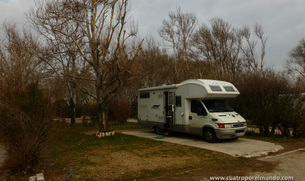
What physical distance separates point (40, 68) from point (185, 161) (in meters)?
15.4

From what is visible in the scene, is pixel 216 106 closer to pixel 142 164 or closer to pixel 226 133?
pixel 226 133

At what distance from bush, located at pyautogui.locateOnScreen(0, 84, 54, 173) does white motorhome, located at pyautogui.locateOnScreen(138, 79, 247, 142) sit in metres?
6.89

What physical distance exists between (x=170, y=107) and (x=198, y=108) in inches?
71.5

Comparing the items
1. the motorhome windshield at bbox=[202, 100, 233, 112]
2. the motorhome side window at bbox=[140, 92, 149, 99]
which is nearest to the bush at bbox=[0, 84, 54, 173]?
the motorhome windshield at bbox=[202, 100, 233, 112]

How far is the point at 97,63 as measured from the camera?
12.2m

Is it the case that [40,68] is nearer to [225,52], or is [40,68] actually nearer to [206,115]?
[206,115]

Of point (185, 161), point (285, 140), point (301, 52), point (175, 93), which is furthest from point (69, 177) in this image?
point (301, 52)

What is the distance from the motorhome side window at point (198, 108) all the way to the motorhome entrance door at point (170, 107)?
1157 mm

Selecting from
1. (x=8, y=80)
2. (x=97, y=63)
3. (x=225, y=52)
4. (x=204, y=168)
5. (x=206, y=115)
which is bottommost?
(x=204, y=168)

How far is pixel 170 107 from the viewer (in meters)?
12.5

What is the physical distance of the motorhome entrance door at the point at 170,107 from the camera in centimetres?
1228

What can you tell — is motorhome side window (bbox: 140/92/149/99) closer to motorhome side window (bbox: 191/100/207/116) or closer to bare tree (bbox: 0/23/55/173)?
motorhome side window (bbox: 191/100/207/116)

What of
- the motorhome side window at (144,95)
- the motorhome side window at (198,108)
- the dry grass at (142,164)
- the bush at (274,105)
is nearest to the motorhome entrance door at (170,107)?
the motorhome side window at (198,108)

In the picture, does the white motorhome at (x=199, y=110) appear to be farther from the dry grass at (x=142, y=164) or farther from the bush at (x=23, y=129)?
the bush at (x=23, y=129)
